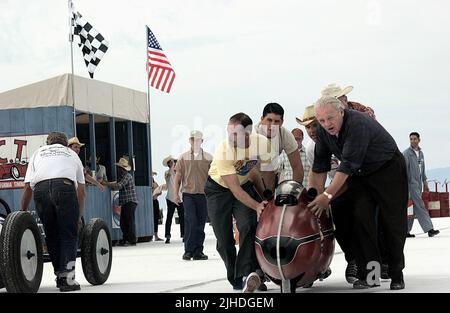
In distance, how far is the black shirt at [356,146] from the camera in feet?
31.5

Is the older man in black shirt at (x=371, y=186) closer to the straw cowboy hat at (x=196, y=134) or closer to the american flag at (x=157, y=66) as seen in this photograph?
the straw cowboy hat at (x=196, y=134)

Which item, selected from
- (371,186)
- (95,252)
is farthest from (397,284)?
(95,252)

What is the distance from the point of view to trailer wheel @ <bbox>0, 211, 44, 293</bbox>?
34.2 ft

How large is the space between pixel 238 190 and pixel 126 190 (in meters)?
12.8

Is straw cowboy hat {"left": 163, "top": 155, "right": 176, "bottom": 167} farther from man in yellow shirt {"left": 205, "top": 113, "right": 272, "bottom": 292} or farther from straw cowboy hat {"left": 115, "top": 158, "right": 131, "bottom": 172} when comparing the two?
man in yellow shirt {"left": 205, "top": 113, "right": 272, "bottom": 292}

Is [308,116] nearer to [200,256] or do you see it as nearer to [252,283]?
[252,283]

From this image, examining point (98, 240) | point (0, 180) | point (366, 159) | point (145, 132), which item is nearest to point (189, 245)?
point (98, 240)

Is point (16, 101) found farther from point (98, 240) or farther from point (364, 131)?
point (364, 131)

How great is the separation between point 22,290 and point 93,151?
11694mm

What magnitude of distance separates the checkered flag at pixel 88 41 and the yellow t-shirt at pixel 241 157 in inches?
544

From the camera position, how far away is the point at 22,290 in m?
10.5

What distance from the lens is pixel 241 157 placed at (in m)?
9.92

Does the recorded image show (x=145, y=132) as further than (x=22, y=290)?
Yes

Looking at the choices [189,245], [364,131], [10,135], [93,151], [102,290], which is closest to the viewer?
[364,131]
